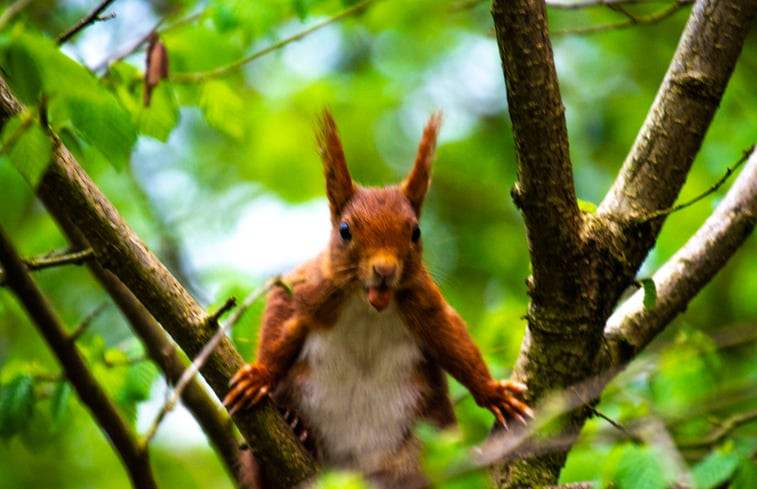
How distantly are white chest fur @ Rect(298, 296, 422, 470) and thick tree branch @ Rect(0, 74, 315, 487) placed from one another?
58 cm

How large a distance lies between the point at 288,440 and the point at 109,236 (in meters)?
0.80

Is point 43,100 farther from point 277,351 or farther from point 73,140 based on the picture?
point 277,351

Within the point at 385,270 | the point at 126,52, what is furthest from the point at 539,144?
the point at 126,52

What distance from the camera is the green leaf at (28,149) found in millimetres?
2064

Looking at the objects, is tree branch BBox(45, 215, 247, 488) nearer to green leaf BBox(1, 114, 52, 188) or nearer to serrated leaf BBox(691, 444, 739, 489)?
green leaf BBox(1, 114, 52, 188)

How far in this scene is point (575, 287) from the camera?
116 inches

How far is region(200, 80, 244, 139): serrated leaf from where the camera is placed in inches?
145

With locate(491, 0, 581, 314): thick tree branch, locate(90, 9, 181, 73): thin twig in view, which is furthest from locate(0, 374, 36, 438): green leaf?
locate(491, 0, 581, 314): thick tree branch

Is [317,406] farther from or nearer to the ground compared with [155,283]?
nearer to the ground

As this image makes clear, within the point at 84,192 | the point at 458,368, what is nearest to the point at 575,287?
the point at 458,368

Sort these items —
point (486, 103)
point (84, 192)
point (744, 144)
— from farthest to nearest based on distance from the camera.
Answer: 1. point (486, 103)
2. point (744, 144)
3. point (84, 192)

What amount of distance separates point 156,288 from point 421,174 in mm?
1403

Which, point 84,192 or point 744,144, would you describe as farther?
point 744,144

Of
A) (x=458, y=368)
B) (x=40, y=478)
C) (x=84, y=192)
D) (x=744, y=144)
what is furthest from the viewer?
(x=40, y=478)
